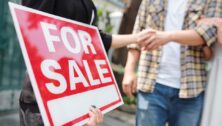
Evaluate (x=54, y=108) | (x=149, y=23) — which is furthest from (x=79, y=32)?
(x=149, y=23)

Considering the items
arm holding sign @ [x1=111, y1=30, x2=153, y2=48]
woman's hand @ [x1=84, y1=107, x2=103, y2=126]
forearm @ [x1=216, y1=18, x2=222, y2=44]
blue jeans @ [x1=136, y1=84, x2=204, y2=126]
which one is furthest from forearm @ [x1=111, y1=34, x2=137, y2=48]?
woman's hand @ [x1=84, y1=107, x2=103, y2=126]

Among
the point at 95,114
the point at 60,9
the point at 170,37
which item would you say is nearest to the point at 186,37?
the point at 170,37

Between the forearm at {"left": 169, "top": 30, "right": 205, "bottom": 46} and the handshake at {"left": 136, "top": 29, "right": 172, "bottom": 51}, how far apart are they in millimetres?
35

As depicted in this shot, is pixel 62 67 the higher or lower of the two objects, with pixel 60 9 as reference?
lower

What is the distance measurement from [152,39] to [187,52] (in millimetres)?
244

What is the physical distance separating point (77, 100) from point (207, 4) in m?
1.19

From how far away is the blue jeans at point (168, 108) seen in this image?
1.98 meters

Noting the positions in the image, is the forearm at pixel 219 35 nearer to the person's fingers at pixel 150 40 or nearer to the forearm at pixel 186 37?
the forearm at pixel 186 37

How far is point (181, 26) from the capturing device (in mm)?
2018

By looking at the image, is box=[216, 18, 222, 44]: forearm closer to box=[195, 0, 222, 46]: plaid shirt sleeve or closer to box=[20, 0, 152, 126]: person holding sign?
box=[195, 0, 222, 46]: plaid shirt sleeve

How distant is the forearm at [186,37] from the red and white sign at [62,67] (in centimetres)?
61

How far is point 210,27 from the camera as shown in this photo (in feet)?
6.33

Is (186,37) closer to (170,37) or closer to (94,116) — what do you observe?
(170,37)

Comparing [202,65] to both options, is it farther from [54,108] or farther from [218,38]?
[54,108]
